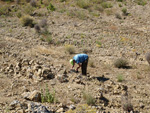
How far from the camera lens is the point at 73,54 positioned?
9.33 m

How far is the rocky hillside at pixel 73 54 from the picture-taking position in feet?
15.4

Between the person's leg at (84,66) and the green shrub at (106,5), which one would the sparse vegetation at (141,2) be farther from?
the person's leg at (84,66)

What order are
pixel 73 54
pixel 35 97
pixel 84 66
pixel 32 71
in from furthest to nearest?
pixel 73 54 → pixel 84 66 → pixel 32 71 → pixel 35 97

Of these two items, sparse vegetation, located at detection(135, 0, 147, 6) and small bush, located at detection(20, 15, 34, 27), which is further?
sparse vegetation, located at detection(135, 0, 147, 6)

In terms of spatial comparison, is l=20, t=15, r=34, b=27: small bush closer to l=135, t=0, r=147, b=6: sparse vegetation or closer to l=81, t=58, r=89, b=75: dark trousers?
l=81, t=58, r=89, b=75: dark trousers

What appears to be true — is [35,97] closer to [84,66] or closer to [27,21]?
[84,66]

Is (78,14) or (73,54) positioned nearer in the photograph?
(73,54)

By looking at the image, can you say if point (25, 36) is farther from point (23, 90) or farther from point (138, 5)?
point (138, 5)

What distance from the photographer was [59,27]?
13.4 m

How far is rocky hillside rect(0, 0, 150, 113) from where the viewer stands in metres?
4.68

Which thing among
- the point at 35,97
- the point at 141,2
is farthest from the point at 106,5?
the point at 35,97

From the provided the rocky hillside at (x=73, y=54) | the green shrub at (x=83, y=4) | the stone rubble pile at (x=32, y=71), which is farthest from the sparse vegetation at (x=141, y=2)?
the stone rubble pile at (x=32, y=71)

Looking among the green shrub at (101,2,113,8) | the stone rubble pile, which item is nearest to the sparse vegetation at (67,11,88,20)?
the green shrub at (101,2,113,8)

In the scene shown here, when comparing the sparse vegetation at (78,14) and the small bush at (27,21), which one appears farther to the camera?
the sparse vegetation at (78,14)
